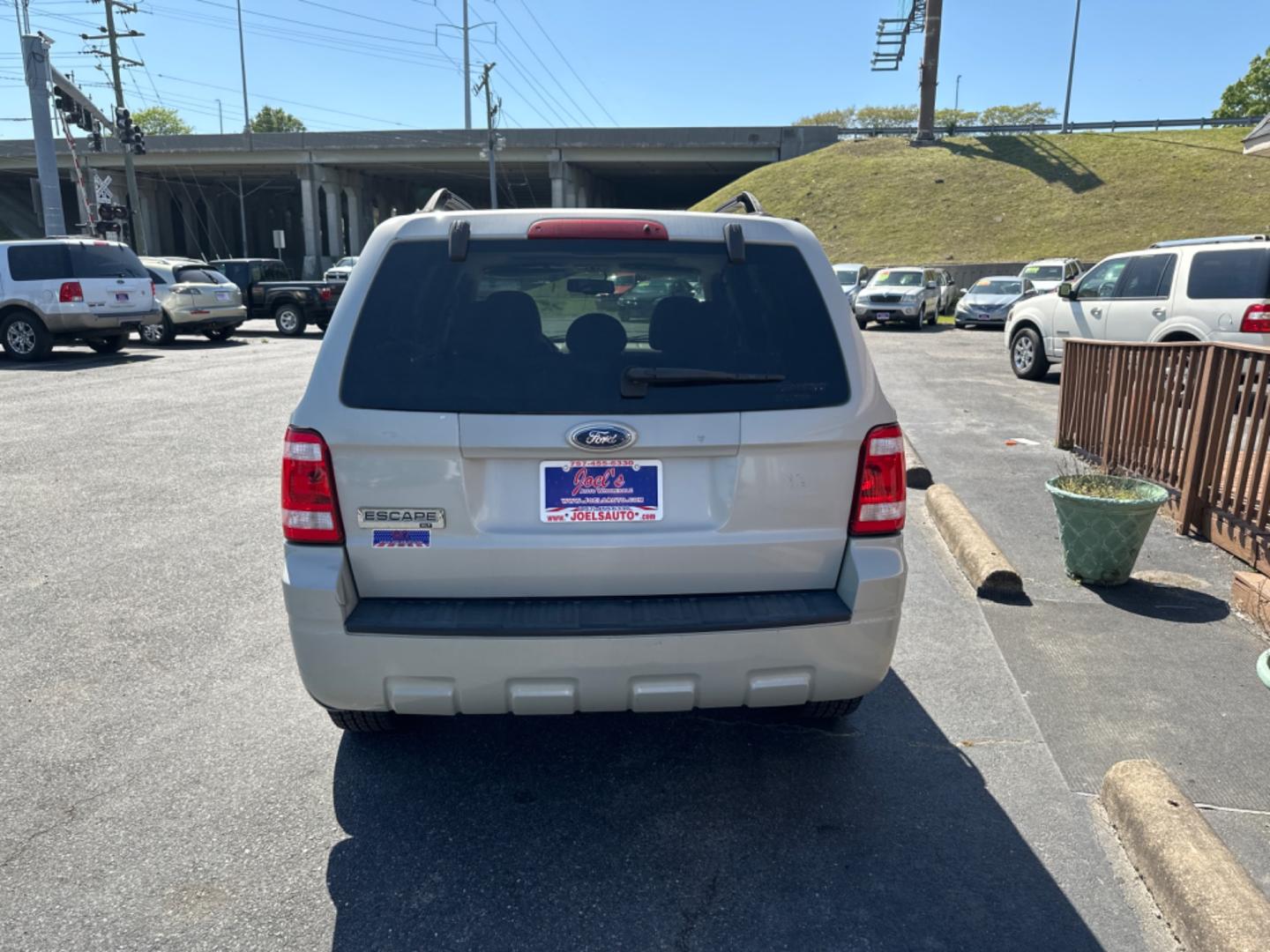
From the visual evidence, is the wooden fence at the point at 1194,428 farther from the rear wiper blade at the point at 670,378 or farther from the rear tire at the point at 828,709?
the rear wiper blade at the point at 670,378

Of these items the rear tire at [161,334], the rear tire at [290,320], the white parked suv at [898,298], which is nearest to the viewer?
the rear tire at [161,334]

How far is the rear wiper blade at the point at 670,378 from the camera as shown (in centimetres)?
289

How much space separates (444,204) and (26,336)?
15.9 metres

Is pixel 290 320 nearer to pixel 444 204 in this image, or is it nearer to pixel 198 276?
pixel 198 276

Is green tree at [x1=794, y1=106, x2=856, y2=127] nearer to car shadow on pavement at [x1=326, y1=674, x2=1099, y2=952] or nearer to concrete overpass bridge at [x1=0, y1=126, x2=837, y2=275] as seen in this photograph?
concrete overpass bridge at [x1=0, y1=126, x2=837, y2=275]

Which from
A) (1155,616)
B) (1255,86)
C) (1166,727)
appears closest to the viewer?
(1166,727)

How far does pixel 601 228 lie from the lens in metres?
3.03

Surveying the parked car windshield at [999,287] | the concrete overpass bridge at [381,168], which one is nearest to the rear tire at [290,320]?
the parked car windshield at [999,287]

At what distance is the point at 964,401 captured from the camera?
40.9ft

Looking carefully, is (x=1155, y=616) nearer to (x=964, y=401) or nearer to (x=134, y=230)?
(x=964, y=401)

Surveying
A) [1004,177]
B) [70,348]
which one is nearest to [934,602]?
[70,348]

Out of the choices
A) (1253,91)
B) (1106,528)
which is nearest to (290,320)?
(1106,528)

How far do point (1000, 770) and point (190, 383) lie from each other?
13.2 meters

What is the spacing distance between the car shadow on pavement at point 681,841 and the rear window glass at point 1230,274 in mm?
10074
